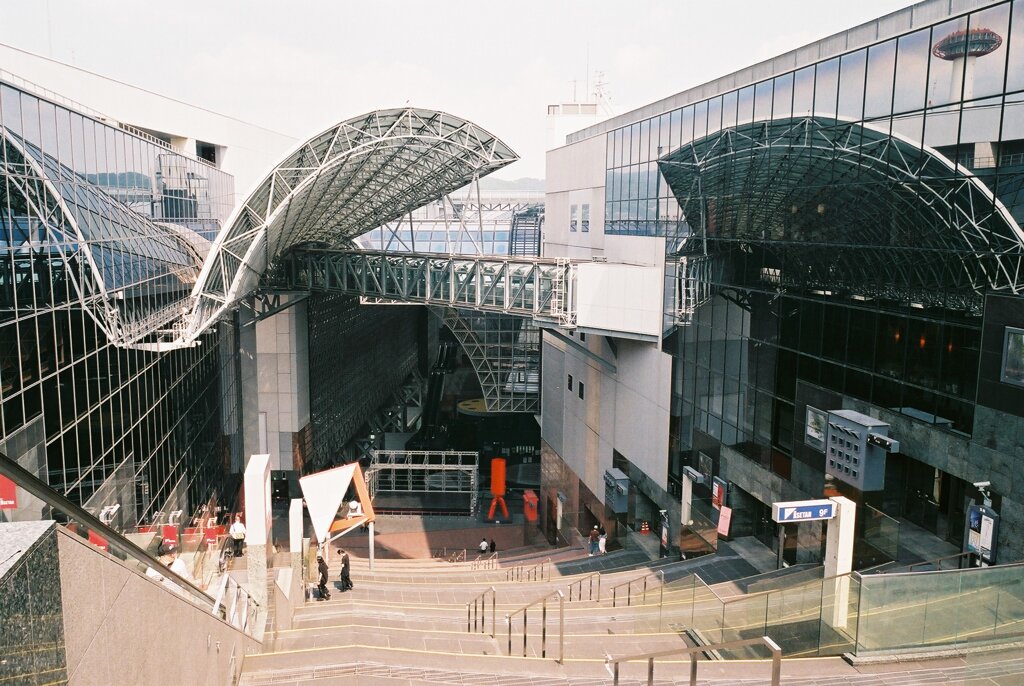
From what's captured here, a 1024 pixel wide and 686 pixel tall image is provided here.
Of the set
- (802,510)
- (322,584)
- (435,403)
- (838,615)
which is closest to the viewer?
(838,615)

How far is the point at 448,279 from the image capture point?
108 feet

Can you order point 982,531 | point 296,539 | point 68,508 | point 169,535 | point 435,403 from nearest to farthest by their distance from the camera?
point 68,508 → point 982,531 → point 296,539 → point 169,535 → point 435,403

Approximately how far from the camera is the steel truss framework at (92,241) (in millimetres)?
14617

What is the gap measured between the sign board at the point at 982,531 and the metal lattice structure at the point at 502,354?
33864mm

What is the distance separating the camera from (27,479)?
4.13 metres

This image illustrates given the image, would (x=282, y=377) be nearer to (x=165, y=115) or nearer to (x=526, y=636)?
(x=165, y=115)

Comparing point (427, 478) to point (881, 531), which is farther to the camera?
point (427, 478)

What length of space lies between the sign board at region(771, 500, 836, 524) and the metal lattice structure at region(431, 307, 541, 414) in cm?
3186

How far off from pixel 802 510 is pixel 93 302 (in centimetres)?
1448

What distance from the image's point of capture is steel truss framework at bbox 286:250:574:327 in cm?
2797

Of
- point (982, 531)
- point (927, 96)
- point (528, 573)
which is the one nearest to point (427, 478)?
point (528, 573)

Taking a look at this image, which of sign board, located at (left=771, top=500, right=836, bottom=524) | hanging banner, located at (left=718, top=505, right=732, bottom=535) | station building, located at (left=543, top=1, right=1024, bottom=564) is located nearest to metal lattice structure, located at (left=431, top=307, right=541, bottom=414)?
station building, located at (left=543, top=1, right=1024, bottom=564)

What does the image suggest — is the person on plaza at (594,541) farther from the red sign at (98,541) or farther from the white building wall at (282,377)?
the red sign at (98,541)

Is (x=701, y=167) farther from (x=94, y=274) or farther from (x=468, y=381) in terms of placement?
(x=468, y=381)
